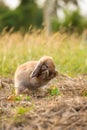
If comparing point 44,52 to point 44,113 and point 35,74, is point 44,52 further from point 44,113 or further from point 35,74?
point 44,113

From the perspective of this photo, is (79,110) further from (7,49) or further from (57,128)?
(7,49)

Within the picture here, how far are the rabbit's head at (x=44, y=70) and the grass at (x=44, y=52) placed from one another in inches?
128

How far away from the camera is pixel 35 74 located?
7.67 m

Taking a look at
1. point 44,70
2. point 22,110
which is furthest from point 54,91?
point 22,110

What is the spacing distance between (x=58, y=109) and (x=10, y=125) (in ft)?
2.35

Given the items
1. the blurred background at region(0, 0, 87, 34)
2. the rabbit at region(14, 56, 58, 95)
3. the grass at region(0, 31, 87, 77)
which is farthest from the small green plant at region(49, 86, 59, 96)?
the blurred background at region(0, 0, 87, 34)

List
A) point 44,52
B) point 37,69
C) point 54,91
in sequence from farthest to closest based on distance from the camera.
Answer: point 44,52
point 54,91
point 37,69

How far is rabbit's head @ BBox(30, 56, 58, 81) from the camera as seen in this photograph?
25.0 ft

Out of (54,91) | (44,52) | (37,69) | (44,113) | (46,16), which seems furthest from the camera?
(46,16)

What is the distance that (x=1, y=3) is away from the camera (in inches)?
1400

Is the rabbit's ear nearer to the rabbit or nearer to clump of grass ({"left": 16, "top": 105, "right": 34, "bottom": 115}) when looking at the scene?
the rabbit

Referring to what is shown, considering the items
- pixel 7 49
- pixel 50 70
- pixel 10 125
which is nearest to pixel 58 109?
pixel 10 125

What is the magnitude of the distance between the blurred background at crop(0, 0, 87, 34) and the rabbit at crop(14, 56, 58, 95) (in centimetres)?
997

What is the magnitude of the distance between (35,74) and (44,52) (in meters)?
5.57
